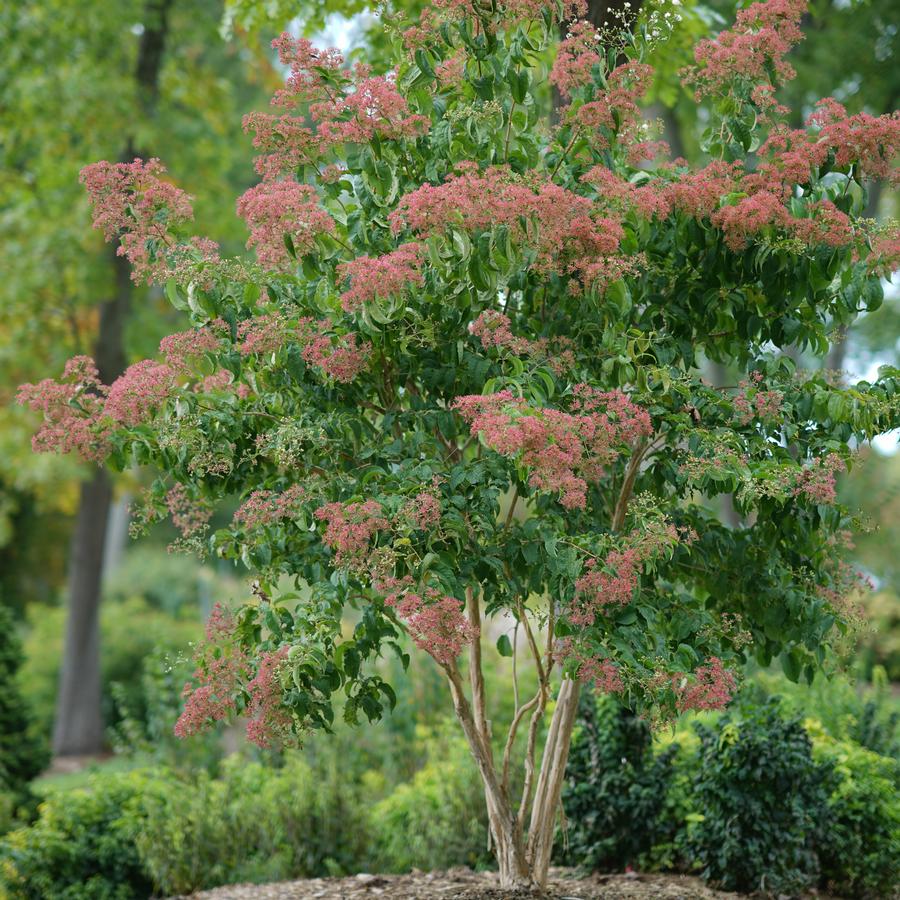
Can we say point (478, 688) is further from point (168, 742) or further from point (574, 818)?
point (168, 742)

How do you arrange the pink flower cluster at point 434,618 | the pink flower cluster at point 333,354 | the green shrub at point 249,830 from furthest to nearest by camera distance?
the green shrub at point 249,830 → the pink flower cluster at point 333,354 → the pink flower cluster at point 434,618

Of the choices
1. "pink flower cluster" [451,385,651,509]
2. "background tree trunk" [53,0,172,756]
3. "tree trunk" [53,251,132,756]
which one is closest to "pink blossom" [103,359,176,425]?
"pink flower cluster" [451,385,651,509]

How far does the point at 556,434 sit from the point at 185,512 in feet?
5.21

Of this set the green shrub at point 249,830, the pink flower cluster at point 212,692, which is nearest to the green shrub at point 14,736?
the green shrub at point 249,830

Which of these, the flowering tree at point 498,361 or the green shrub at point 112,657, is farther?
the green shrub at point 112,657

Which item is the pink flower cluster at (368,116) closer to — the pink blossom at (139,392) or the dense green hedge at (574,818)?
the pink blossom at (139,392)

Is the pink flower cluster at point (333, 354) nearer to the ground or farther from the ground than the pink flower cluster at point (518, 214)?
nearer to the ground

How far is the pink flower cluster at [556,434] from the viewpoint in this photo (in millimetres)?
2898

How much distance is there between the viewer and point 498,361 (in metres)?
3.66

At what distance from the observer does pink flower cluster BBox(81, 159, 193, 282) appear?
3.64 metres

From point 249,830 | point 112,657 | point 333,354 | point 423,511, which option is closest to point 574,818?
point 249,830

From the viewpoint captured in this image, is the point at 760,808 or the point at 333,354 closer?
the point at 333,354

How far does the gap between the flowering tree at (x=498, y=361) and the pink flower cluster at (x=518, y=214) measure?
0.01 meters

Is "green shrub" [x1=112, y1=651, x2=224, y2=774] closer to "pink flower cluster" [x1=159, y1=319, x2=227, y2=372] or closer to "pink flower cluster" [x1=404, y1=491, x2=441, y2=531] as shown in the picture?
"pink flower cluster" [x1=159, y1=319, x2=227, y2=372]
